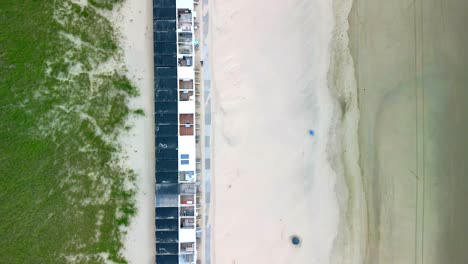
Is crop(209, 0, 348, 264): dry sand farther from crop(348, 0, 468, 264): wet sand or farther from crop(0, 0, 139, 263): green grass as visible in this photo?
crop(0, 0, 139, 263): green grass

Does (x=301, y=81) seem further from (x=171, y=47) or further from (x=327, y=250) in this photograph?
(x=327, y=250)

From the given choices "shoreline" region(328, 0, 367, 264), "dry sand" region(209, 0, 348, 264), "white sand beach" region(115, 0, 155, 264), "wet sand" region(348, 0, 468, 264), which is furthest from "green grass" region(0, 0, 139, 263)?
"wet sand" region(348, 0, 468, 264)

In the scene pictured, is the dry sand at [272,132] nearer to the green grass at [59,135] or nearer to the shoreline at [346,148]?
the shoreline at [346,148]

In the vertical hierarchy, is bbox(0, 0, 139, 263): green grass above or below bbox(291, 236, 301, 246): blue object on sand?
above

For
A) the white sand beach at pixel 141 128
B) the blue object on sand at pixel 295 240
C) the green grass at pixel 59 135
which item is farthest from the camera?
the white sand beach at pixel 141 128

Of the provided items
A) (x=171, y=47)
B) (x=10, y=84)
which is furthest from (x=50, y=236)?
Answer: (x=171, y=47)

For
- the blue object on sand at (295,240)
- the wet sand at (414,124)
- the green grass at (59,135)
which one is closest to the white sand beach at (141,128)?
the green grass at (59,135)
